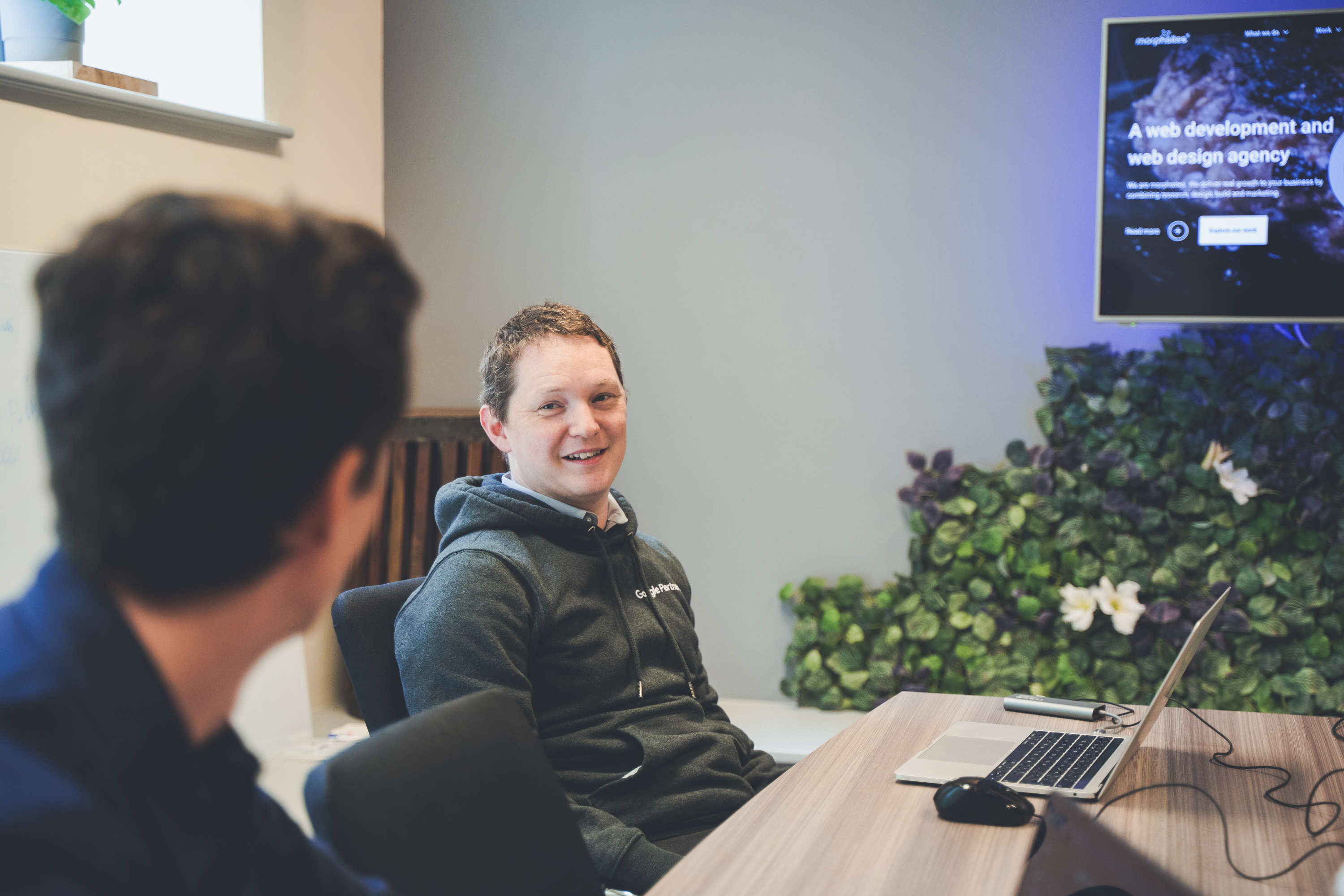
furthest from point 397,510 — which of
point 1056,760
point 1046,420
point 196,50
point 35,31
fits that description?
point 1056,760

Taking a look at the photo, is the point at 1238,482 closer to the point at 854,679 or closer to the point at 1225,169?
the point at 1225,169

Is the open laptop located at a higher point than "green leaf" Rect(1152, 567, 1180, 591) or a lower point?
higher

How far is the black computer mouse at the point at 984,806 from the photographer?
3.84 feet

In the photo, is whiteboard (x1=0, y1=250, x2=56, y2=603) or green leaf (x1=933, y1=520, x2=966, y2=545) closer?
whiteboard (x1=0, y1=250, x2=56, y2=603)

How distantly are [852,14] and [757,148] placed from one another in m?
0.48

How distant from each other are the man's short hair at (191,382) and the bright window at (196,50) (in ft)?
8.83

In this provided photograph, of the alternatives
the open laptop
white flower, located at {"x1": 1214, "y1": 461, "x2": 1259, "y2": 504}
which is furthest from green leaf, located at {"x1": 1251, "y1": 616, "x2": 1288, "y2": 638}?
the open laptop

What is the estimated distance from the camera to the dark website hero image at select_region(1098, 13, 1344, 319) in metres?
2.62

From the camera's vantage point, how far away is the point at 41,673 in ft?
1.83

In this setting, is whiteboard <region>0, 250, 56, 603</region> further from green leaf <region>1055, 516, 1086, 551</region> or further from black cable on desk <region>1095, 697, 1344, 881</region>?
green leaf <region>1055, 516, 1086, 551</region>

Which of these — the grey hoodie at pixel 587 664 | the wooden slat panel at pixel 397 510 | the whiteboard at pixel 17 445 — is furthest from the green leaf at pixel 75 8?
the grey hoodie at pixel 587 664

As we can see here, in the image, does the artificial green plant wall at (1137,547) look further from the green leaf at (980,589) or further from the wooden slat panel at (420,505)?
the wooden slat panel at (420,505)

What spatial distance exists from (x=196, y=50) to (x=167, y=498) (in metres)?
2.90

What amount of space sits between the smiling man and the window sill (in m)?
1.37
